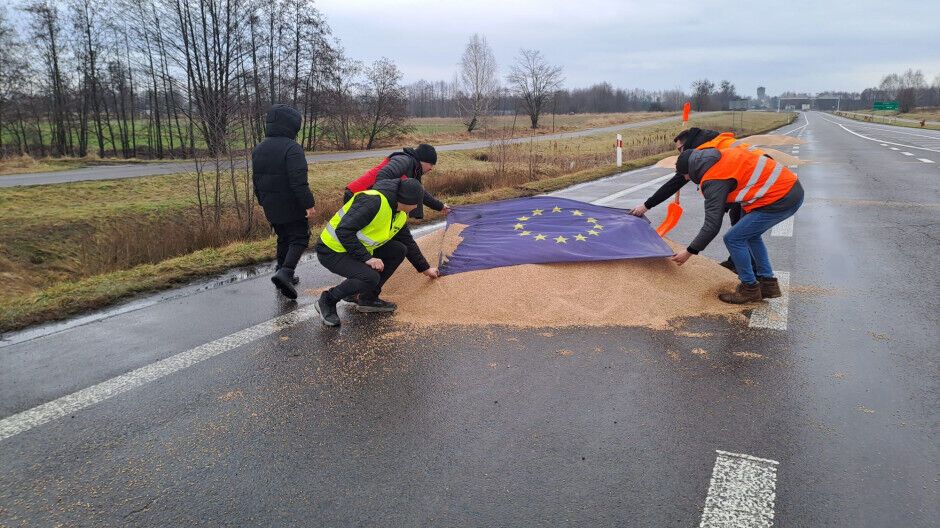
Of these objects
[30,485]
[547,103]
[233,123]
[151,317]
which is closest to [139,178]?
[233,123]

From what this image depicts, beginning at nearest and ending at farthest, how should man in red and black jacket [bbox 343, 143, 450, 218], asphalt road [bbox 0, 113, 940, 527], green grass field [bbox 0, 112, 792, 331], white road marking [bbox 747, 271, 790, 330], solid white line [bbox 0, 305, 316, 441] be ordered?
asphalt road [bbox 0, 113, 940, 527] < solid white line [bbox 0, 305, 316, 441] < white road marking [bbox 747, 271, 790, 330] < man in red and black jacket [bbox 343, 143, 450, 218] < green grass field [bbox 0, 112, 792, 331]

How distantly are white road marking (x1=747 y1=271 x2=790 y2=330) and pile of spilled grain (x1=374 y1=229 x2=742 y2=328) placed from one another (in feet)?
0.61

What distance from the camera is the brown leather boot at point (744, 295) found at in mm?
5312

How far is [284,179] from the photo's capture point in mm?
5934

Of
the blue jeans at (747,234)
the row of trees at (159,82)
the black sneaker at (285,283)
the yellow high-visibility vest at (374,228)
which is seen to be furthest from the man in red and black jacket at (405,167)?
the row of trees at (159,82)

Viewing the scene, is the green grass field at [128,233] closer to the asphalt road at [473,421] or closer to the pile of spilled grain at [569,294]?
the asphalt road at [473,421]

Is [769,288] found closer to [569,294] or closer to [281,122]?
[569,294]

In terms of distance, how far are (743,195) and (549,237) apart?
191 centimetres

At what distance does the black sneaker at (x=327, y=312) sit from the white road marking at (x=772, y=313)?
3516mm

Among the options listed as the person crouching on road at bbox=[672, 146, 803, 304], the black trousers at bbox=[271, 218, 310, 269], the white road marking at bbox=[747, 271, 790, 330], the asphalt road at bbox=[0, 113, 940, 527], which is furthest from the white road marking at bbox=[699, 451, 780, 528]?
the black trousers at bbox=[271, 218, 310, 269]

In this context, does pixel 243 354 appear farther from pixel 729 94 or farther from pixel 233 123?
pixel 729 94

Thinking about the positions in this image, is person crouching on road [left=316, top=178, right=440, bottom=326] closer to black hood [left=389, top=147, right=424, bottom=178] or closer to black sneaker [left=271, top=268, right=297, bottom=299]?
black sneaker [left=271, top=268, right=297, bottom=299]

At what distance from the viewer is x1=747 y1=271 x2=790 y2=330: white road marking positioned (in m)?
4.82

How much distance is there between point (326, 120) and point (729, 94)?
117689 mm
